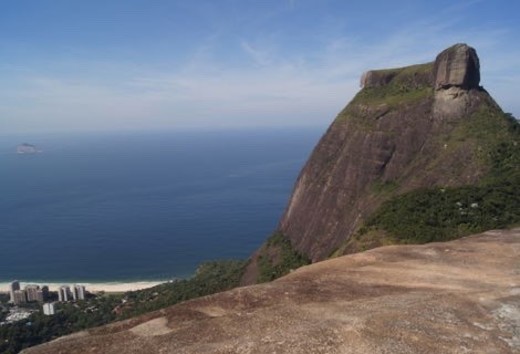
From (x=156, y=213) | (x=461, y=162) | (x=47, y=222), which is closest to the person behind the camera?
(x=461, y=162)

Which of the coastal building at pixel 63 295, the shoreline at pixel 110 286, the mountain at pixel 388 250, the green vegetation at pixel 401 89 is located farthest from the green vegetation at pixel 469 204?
the shoreline at pixel 110 286

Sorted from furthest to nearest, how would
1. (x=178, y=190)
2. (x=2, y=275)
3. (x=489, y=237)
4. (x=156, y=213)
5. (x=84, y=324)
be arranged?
1. (x=178, y=190)
2. (x=156, y=213)
3. (x=2, y=275)
4. (x=84, y=324)
5. (x=489, y=237)

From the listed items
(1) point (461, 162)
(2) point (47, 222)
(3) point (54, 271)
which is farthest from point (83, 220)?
(1) point (461, 162)

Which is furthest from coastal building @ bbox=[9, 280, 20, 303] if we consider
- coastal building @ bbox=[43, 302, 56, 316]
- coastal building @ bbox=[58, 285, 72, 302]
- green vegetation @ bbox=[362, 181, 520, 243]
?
green vegetation @ bbox=[362, 181, 520, 243]

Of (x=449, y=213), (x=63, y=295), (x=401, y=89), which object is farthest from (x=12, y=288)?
(x=449, y=213)

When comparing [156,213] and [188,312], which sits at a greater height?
[188,312]

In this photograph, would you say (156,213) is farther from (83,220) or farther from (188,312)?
(188,312)

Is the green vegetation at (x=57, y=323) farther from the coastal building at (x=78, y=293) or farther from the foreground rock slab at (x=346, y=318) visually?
the foreground rock slab at (x=346, y=318)
